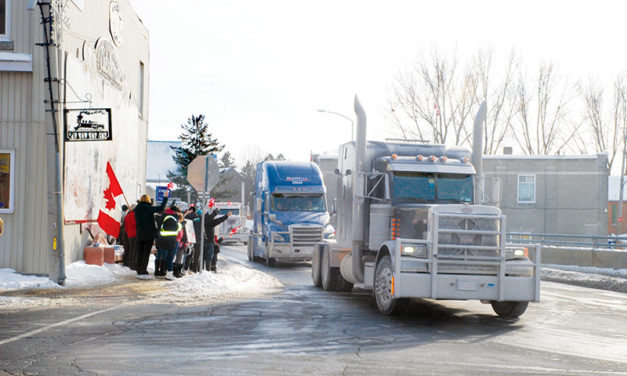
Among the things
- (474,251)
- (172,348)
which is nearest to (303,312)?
(474,251)

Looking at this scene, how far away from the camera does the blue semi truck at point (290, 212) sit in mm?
24578

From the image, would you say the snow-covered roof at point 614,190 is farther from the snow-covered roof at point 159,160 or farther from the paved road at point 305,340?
the paved road at point 305,340

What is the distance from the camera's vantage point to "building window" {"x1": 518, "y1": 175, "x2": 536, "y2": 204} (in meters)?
49.4

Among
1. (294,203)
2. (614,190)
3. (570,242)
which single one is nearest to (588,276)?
(570,242)

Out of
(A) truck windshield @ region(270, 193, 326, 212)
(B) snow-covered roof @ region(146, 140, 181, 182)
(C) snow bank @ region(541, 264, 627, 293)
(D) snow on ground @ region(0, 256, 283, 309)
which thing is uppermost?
(B) snow-covered roof @ region(146, 140, 181, 182)

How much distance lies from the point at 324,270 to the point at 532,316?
5412mm

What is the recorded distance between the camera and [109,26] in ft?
70.7

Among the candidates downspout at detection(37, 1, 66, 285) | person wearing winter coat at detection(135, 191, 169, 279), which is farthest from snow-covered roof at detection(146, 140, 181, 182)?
downspout at detection(37, 1, 66, 285)

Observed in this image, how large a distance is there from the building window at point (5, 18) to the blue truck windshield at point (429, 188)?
363 inches

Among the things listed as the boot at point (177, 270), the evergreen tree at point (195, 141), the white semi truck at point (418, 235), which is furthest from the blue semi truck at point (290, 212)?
the evergreen tree at point (195, 141)

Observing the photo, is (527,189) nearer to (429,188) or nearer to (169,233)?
(169,233)

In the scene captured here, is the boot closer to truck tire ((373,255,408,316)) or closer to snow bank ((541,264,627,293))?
truck tire ((373,255,408,316))

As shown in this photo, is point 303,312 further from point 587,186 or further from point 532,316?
point 587,186

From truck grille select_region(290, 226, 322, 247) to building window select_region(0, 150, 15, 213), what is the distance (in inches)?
390
